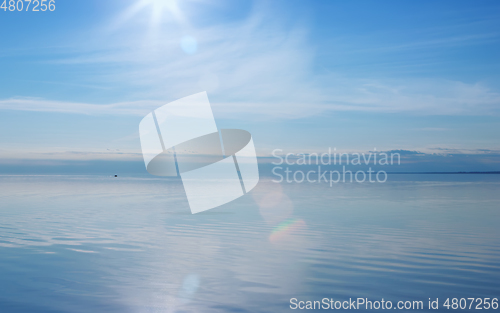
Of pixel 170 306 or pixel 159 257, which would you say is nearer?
pixel 170 306

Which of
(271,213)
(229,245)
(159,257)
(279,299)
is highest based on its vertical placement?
(279,299)

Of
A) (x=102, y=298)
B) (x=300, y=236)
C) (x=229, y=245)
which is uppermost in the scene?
(x=102, y=298)

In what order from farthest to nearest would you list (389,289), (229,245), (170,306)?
1. (229,245)
2. (389,289)
3. (170,306)

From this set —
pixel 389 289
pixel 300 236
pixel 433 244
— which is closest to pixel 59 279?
pixel 389 289

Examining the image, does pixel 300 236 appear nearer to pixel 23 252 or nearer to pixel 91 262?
pixel 91 262

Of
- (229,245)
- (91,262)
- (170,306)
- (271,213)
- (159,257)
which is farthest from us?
(271,213)

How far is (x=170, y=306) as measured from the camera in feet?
32.2

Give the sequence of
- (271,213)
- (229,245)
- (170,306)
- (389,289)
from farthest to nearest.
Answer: (271,213), (229,245), (389,289), (170,306)

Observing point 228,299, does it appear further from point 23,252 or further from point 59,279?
point 23,252

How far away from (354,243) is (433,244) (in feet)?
11.4

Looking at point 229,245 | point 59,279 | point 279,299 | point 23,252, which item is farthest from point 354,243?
point 23,252

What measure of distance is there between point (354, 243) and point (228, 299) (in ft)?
30.4

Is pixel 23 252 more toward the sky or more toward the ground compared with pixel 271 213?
more toward the sky

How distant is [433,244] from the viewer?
17703mm
